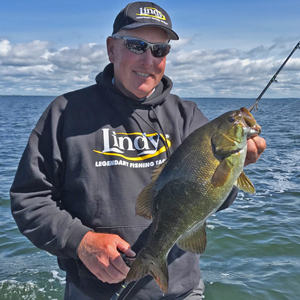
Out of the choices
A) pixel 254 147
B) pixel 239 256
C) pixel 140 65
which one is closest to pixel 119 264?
pixel 254 147

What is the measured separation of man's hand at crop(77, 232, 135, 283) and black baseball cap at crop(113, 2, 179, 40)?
1729 millimetres

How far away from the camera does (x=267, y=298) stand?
611 centimetres

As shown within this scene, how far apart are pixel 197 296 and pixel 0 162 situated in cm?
1495

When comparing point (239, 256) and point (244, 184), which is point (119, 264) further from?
point (239, 256)

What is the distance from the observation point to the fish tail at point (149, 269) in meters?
2.38

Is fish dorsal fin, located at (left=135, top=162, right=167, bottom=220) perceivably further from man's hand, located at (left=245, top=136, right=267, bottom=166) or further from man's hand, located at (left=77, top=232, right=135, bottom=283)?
man's hand, located at (left=245, top=136, right=267, bottom=166)

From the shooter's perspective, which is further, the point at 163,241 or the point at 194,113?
the point at 194,113

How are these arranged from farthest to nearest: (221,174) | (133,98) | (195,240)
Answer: (133,98), (195,240), (221,174)

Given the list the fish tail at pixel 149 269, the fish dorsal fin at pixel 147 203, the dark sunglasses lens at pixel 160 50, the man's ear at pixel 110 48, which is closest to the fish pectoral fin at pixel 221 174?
the fish dorsal fin at pixel 147 203

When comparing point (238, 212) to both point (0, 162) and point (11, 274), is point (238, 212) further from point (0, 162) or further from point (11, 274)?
point (0, 162)

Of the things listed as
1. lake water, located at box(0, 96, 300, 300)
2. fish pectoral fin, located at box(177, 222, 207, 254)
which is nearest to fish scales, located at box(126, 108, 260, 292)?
fish pectoral fin, located at box(177, 222, 207, 254)

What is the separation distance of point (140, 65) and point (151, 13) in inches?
18.2

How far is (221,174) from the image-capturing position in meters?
2.38

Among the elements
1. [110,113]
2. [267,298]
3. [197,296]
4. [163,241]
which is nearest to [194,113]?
[110,113]
